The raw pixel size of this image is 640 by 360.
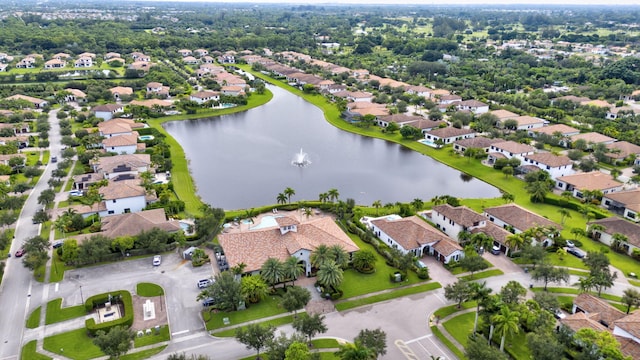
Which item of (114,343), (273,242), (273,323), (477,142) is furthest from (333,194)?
(477,142)

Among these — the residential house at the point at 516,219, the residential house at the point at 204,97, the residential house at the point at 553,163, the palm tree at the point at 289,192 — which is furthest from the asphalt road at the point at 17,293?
the residential house at the point at 553,163

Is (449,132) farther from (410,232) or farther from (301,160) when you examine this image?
(410,232)

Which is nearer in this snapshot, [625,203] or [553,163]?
[625,203]

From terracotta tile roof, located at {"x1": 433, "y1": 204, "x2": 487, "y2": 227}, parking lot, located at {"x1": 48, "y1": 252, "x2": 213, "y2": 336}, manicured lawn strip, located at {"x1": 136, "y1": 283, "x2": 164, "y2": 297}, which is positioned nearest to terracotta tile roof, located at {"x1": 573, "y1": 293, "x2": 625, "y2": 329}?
terracotta tile roof, located at {"x1": 433, "y1": 204, "x2": 487, "y2": 227}

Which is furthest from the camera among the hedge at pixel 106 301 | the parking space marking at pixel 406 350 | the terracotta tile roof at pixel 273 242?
the terracotta tile roof at pixel 273 242

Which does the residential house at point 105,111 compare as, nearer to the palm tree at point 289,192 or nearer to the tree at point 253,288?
the palm tree at point 289,192

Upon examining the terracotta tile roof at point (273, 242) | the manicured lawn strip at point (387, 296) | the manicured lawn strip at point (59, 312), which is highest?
the terracotta tile roof at point (273, 242)
